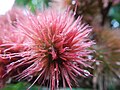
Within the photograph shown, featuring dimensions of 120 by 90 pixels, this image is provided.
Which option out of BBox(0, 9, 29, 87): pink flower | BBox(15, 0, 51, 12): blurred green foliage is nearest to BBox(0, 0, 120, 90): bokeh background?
BBox(15, 0, 51, 12): blurred green foliage

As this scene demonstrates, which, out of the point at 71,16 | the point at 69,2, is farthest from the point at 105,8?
the point at 71,16

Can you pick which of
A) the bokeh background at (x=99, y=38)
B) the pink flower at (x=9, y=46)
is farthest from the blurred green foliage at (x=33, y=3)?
the pink flower at (x=9, y=46)

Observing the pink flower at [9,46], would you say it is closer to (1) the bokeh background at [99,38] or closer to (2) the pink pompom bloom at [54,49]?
(2) the pink pompom bloom at [54,49]

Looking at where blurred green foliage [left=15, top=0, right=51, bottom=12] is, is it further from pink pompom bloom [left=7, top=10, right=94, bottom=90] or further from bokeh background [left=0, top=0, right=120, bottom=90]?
pink pompom bloom [left=7, top=10, right=94, bottom=90]

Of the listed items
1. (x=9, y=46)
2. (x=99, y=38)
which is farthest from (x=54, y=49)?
(x=99, y=38)

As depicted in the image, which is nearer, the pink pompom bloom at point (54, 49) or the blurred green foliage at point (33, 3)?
the pink pompom bloom at point (54, 49)

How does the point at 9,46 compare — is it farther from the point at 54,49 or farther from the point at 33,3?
the point at 33,3
